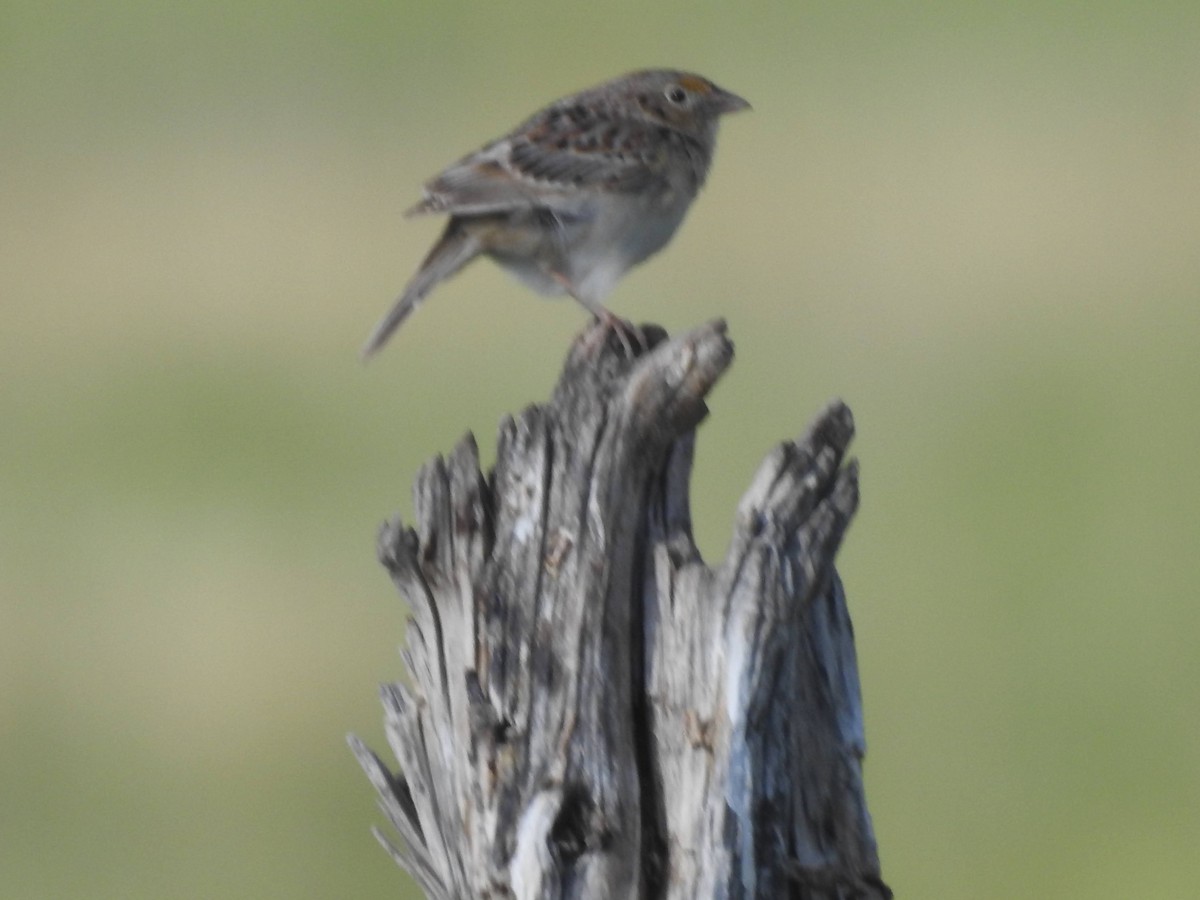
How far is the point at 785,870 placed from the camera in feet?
10.2

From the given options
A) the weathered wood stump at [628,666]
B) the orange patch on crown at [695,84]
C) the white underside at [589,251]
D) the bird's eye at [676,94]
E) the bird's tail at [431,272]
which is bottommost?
the weathered wood stump at [628,666]

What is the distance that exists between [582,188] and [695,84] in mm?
727

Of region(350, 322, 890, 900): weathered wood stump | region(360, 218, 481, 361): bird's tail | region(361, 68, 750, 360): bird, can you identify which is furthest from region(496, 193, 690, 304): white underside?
region(350, 322, 890, 900): weathered wood stump

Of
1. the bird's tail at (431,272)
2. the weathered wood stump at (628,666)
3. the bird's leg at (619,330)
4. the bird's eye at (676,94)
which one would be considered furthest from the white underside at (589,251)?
the weathered wood stump at (628,666)

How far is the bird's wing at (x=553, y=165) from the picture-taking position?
Answer: 4.23 metres

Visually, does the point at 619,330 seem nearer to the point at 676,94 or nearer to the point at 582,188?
the point at 582,188

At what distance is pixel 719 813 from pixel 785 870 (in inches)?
9.2

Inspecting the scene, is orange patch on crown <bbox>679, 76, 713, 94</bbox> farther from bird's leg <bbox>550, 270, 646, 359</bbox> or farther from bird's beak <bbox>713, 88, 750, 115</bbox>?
bird's leg <bbox>550, 270, 646, 359</bbox>

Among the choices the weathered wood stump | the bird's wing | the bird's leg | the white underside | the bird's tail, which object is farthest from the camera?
the white underside

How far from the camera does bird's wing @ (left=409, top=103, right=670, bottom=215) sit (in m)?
4.23

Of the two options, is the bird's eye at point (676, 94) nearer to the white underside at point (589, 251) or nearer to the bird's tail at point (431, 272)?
the white underside at point (589, 251)

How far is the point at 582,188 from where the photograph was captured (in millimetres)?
4465

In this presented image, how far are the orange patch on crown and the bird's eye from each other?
15 millimetres

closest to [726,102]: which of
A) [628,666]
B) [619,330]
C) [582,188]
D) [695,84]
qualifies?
[695,84]
